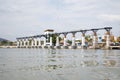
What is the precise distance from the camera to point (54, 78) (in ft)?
71.6

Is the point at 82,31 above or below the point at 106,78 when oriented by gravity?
above

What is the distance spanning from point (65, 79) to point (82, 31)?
148 m

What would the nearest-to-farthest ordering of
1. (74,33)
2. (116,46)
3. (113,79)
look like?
(113,79)
(116,46)
(74,33)

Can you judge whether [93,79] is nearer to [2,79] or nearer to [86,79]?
[86,79]

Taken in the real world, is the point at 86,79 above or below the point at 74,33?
below

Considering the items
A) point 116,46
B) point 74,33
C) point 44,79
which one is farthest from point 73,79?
point 74,33

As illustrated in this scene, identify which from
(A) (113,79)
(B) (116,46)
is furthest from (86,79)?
(B) (116,46)

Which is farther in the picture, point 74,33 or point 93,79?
point 74,33

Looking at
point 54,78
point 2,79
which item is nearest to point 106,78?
point 54,78

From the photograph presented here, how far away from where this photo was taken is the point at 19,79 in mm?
21391

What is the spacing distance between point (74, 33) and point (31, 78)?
15609 cm

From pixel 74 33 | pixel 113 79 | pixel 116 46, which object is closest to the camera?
pixel 113 79

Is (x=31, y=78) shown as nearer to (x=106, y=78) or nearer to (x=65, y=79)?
(x=65, y=79)

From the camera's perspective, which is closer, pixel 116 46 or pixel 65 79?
pixel 65 79
